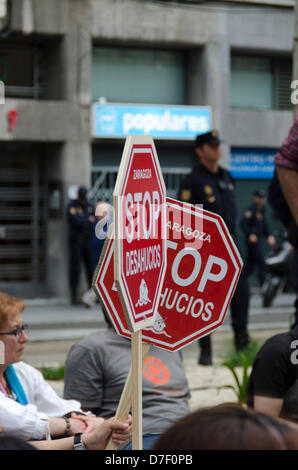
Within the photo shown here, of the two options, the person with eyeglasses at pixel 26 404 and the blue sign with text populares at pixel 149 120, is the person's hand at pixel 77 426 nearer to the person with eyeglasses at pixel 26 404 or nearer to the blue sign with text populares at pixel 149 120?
the person with eyeglasses at pixel 26 404

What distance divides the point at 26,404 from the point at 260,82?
49.3ft

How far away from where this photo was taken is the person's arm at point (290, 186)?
465 cm

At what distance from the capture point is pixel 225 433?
142 centimetres

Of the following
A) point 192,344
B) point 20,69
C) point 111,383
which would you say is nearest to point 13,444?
point 111,383

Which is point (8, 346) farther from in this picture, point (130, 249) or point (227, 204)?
point (227, 204)

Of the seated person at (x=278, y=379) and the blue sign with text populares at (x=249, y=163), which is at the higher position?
the blue sign with text populares at (x=249, y=163)

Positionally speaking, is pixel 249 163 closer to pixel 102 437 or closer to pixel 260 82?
pixel 260 82

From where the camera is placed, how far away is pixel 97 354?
416 centimetres

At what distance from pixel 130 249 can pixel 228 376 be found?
5028 millimetres

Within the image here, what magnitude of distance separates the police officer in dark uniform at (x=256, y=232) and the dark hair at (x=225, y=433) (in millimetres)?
14251

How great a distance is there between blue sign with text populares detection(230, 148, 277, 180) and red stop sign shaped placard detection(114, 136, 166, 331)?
48.2ft

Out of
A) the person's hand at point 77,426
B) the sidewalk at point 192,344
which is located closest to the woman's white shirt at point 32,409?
the person's hand at point 77,426

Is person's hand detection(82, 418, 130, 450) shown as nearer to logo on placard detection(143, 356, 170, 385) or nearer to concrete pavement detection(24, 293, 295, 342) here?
logo on placard detection(143, 356, 170, 385)
